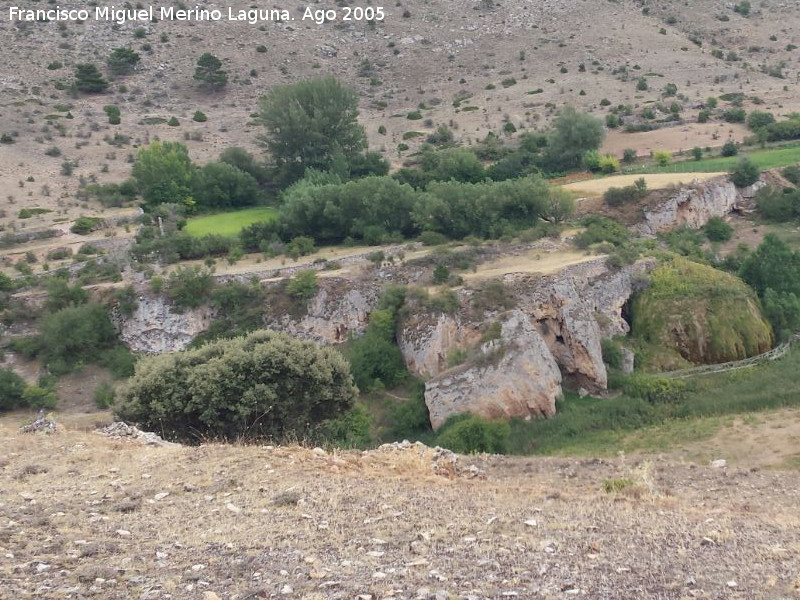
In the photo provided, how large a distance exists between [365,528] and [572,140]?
3428cm

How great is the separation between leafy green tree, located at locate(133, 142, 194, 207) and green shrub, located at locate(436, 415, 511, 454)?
22.3 metres

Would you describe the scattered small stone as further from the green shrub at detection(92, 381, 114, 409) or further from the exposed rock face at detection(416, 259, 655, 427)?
the green shrub at detection(92, 381, 114, 409)

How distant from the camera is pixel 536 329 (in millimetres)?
24828

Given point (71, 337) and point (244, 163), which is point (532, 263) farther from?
point (244, 163)

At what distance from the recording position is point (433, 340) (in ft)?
82.6

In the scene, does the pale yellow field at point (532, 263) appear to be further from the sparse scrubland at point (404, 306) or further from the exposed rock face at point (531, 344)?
the exposed rock face at point (531, 344)

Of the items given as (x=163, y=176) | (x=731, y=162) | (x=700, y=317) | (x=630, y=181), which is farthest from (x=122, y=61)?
(x=700, y=317)

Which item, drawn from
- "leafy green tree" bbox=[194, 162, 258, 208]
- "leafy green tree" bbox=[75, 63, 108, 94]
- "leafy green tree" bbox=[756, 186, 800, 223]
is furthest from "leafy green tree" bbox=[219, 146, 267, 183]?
"leafy green tree" bbox=[756, 186, 800, 223]

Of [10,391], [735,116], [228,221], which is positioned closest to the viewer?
[10,391]

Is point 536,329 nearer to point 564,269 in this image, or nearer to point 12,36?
point 564,269

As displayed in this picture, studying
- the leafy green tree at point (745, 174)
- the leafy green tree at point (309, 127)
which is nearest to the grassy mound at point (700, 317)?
the leafy green tree at point (745, 174)

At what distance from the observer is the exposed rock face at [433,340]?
81.4ft

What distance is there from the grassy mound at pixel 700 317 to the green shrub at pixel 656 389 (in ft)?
7.60

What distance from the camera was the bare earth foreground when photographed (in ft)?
27.3
